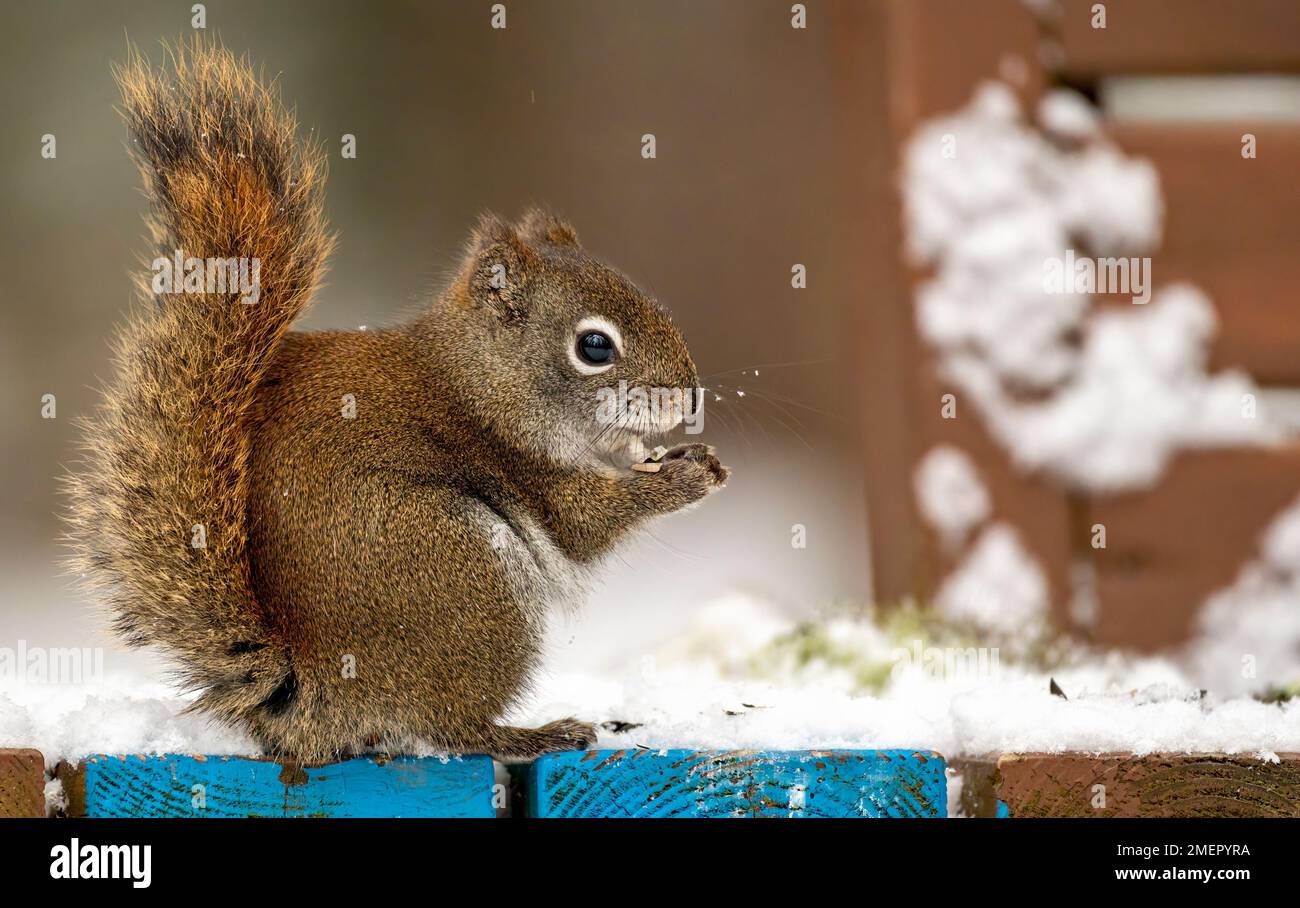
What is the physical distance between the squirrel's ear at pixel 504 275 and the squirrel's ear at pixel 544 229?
0.43 ft

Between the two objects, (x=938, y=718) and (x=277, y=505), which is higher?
(x=277, y=505)

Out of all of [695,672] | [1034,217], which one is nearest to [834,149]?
[1034,217]

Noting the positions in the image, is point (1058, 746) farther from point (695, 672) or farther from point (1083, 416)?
point (1083, 416)

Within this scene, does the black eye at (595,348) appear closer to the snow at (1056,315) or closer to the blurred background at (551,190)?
the snow at (1056,315)

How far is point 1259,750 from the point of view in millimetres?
1125

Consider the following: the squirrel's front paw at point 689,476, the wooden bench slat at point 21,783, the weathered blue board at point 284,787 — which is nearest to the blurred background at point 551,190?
the squirrel's front paw at point 689,476

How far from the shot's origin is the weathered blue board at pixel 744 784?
1.09m

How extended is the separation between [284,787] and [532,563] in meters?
0.34

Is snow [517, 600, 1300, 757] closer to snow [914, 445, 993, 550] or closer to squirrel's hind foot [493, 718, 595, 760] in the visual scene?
squirrel's hind foot [493, 718, 595, 760]

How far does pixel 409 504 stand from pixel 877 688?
2.93ft

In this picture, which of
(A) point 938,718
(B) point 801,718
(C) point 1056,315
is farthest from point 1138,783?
(C) point 1056,315

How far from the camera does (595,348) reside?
1516 millimetres

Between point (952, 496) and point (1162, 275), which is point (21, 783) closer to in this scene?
point (952, 496)

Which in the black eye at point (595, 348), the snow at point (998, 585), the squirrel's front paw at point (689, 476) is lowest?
the snow at point (998, 585)
